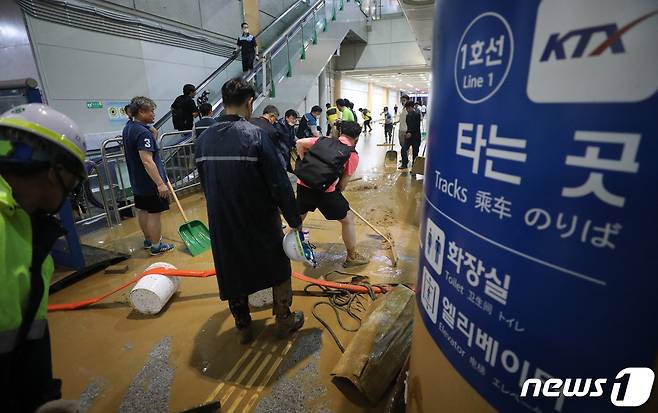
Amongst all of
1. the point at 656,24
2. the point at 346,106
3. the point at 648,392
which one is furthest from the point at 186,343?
the point at 346,106

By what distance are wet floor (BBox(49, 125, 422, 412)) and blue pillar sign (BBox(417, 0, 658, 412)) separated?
1.52 metres

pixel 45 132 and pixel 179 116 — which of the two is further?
pixel 179 116

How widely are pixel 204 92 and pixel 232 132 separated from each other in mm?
7709

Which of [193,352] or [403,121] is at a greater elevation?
[403,121]

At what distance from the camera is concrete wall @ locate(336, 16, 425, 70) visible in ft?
52.8

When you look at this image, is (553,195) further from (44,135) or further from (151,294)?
(151,294)

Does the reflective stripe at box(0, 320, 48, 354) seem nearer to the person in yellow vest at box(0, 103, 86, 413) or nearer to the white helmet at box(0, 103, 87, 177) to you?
the person in yellow vest at box(0, 103, 86, 413)

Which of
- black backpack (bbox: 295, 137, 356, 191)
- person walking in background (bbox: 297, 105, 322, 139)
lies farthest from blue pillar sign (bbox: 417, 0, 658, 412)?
person walking in background (bbox: 297, 105, 322, 139)

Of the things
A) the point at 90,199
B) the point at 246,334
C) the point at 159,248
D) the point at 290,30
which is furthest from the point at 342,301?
the point at 290,30

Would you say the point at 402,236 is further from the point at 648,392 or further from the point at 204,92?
the point at 204,92

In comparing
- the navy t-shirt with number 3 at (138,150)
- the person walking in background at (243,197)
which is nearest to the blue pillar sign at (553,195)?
the person walking in background at (243,197)

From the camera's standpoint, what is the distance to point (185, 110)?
720 centimetres

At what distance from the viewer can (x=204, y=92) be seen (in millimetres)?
8914

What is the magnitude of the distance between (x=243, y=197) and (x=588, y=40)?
6.43 ft
